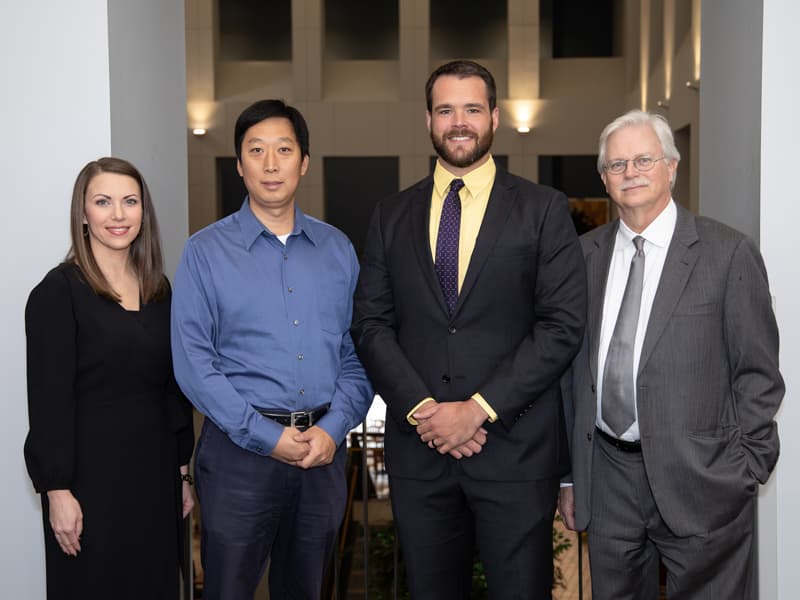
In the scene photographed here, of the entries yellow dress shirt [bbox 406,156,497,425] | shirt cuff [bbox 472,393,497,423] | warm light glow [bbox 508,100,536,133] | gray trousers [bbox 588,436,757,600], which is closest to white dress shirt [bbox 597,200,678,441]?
gray trousers [bbox 588,436,757,600]

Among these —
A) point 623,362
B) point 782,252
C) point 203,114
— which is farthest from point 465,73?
point 203,114

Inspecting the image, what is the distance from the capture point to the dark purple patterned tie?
2631 mm

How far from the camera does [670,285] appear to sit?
2.46 meters

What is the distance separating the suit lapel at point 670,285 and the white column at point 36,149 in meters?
1.92

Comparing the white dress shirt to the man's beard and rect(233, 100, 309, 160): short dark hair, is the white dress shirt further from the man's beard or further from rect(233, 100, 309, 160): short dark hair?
rect(233, 100, 309, 160): short dark hair

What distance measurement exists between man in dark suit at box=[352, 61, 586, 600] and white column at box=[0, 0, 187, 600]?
1.18 m

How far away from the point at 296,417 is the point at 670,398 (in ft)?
3.72

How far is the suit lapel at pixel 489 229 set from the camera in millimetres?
2578

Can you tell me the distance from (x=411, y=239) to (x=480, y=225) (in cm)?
22

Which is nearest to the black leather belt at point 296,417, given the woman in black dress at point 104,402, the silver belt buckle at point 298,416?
the silver belt buckle at point 298,416

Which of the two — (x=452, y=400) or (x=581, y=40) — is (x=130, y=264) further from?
(x=581, y=40)

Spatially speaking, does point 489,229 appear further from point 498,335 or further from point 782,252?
point 782,252

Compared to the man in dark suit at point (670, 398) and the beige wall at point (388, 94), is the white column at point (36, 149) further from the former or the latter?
the beige wall at point (388, 94)

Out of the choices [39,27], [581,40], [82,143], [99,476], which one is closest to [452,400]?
[99,476]
